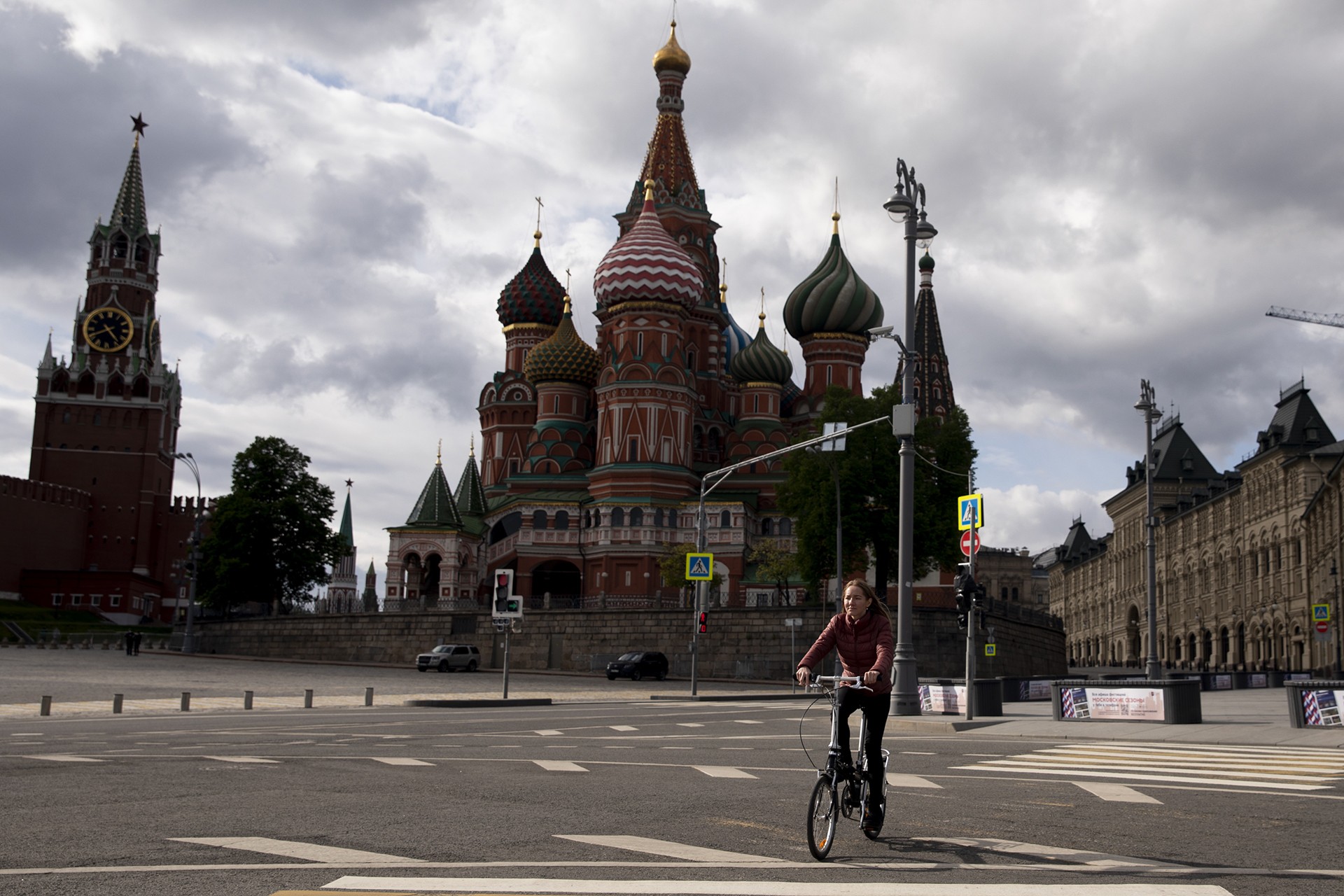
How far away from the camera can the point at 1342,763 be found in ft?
50.8

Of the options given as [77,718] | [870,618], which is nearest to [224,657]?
[77,718]

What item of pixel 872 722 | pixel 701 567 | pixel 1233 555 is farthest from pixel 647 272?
pixel 872 722

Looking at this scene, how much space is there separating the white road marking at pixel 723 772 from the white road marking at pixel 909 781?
4.51 feet

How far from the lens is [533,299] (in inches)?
3693

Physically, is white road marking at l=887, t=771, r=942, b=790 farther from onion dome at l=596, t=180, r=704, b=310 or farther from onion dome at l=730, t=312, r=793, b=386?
onion dome at l=730, t=312, r=793, b=386

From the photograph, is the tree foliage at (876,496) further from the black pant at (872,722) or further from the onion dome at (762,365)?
the black pant at (872,722)

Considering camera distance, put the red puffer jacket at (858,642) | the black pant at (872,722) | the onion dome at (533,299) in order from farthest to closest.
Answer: the onion dome at (533,299), the red puffer jacket at (858,642), the black pant at (872,722)

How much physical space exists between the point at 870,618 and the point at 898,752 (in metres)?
8.19

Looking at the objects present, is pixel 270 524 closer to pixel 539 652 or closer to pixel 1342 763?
pixel 539 652

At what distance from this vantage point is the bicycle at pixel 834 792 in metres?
8.12

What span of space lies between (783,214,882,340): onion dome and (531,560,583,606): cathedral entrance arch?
73.4 ft

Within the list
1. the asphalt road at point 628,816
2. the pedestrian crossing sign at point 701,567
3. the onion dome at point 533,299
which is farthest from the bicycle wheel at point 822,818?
the onion dome at point 533,299

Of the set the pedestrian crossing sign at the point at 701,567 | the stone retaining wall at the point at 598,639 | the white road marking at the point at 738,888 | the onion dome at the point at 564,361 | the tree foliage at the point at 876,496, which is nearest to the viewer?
the white road marking at the point at 738,888

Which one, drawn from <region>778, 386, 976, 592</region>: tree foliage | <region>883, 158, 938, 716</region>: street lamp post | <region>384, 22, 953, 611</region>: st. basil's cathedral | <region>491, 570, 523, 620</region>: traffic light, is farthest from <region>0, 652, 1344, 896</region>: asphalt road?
<region>384, 22, 953, 611</region>: st. basil's cathedral
